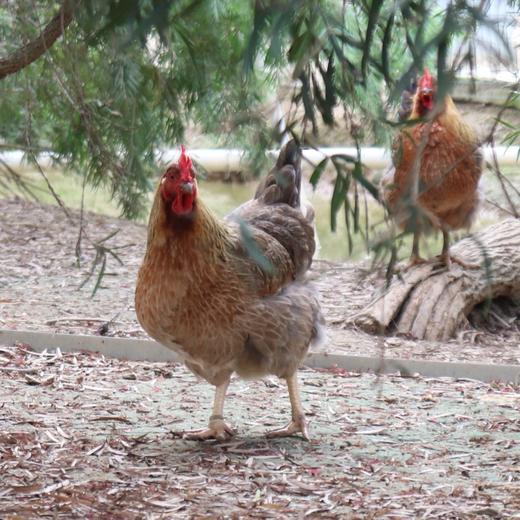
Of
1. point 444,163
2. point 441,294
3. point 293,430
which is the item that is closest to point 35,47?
point 293,430

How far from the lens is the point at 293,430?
4770 mm

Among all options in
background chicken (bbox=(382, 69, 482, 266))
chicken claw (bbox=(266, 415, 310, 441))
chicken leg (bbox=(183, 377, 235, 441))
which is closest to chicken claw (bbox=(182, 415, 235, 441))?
chicken leg (bbox=(183, 377, 235, 441))

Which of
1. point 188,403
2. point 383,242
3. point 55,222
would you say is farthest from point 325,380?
point 55,222

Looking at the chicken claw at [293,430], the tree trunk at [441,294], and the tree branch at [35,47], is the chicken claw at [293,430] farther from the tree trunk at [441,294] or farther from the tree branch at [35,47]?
the tree trunk at [441,294]

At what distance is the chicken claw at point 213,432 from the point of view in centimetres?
464

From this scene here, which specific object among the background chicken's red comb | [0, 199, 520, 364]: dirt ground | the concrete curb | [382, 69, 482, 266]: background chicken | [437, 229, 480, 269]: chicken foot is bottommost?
the concrete curb

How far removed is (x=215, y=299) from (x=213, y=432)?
0.64 meters

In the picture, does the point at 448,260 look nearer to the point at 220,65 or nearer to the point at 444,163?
the point at 444,163

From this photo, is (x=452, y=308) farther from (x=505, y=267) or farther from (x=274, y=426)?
(x=274, y=426)

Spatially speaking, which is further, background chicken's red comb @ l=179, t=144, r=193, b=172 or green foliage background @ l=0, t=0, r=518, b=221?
background chicken's red comb @ l=179, t=144, r=193, b=172

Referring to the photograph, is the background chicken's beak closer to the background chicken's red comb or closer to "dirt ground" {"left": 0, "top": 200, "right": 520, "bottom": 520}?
the background chicken's red comb

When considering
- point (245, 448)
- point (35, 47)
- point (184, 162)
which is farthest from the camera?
point (245, 448)

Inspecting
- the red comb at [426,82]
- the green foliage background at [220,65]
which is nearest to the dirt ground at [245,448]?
the green foliage background at [220,65]

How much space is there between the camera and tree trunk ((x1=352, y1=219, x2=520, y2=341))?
7.21 m
